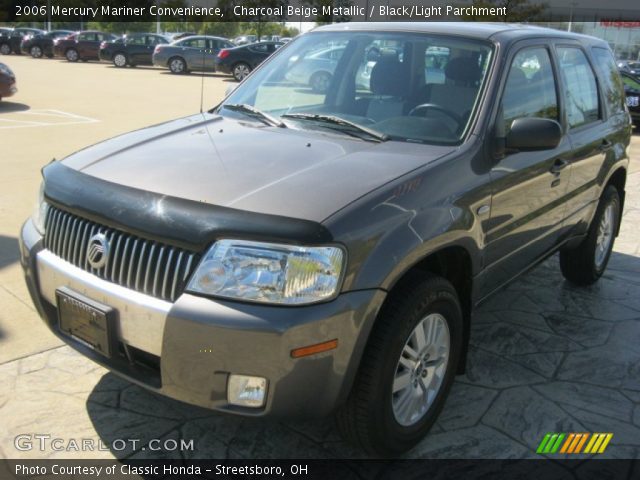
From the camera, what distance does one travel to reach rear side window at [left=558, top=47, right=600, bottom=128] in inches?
166

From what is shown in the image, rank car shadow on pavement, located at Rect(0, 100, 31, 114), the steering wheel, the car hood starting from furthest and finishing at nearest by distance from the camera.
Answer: car shadow on pavement, located at Rect(0, 100, 31, 114)
the steering wheel
the car hood

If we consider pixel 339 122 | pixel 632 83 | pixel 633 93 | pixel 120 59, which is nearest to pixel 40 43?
pixel 120 59

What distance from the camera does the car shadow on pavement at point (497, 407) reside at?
2.98m

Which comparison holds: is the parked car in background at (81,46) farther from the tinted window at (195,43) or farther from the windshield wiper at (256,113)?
the windshield wiper at (256,113)

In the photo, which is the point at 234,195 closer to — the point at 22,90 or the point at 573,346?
the point at 573,346

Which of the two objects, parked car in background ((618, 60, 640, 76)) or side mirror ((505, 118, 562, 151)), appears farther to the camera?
parked car in background ((618, 60, 640, 76))

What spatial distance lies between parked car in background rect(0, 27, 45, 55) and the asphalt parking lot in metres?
32.6

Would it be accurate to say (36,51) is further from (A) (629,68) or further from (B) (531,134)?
Answer: (B) (531,134)

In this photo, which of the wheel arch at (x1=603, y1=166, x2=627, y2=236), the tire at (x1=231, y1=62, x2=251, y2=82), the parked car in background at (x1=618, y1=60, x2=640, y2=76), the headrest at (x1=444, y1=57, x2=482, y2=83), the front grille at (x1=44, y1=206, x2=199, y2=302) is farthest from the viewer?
the tire at (x1=231, y1=62, x2=251, y2=82)

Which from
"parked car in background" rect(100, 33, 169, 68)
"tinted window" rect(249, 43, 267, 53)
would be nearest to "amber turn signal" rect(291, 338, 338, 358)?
"tinted window" rect(249, 43, 267, 53)

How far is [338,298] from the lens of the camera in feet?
7.71

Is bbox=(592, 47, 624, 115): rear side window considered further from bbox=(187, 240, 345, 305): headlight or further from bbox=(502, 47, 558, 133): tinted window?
bbox=(187, 240, 345, 305): headlight

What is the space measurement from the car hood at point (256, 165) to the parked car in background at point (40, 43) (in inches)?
1277

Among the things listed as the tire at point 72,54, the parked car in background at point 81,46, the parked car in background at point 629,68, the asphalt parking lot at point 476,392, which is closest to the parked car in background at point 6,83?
the asphalt parking lot at point 476,392
